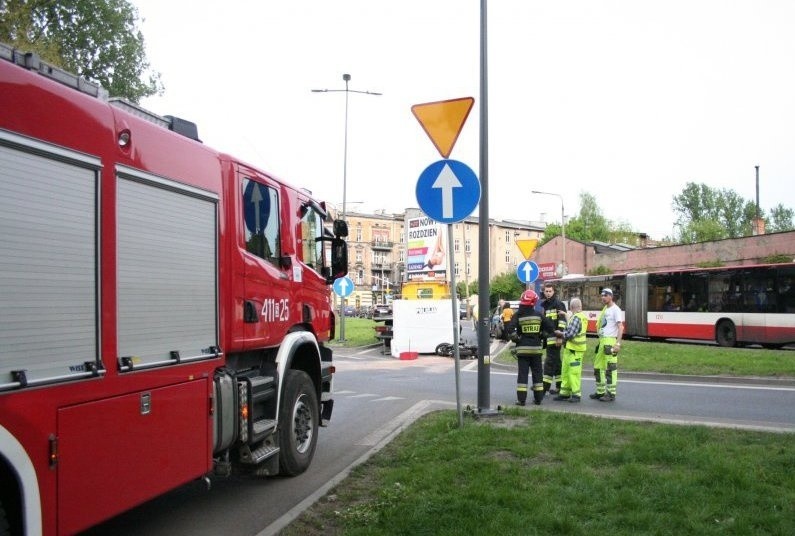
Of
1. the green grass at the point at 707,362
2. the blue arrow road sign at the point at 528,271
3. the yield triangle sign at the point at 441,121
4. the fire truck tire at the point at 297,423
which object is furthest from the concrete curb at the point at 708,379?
the fire truck tire at the point at 297,423

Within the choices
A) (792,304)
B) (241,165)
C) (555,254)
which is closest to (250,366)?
(241,165)

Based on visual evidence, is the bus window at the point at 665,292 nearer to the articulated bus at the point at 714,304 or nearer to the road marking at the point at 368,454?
the articulated bus at the point at 714,304

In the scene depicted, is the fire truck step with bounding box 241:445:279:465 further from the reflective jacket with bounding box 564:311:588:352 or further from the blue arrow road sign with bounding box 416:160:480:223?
the reflective jacket with bounding box 564:311:588:352

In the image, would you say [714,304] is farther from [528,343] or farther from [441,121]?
[441,121]

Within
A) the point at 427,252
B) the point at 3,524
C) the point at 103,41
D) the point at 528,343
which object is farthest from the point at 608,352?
the point at 103,41

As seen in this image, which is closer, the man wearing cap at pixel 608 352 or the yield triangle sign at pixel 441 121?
the yield triangle sign at pixel 441 121

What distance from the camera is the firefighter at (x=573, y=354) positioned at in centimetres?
1077

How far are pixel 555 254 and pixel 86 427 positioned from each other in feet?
229

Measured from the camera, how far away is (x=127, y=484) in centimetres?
380

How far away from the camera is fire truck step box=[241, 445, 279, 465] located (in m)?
5.39

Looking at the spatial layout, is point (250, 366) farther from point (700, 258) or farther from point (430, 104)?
point (700, 258)

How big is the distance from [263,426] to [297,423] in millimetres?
905

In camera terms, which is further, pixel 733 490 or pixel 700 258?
pixel 700 258

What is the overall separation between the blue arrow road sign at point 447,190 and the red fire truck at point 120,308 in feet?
7.05
